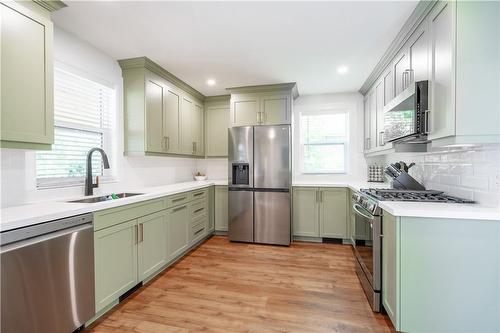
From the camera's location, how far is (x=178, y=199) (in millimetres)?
2949

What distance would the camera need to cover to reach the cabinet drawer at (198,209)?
3328 millimetres

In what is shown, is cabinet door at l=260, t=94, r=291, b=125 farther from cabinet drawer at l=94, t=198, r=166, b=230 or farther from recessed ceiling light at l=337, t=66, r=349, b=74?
cabinet drawer at l=94, t=198, r=166, b=230

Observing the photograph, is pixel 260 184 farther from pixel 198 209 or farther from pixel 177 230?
pixel 177 230

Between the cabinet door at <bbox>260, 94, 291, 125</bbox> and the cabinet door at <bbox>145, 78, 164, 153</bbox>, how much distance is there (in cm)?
151

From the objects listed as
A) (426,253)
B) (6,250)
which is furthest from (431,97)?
(6,250)

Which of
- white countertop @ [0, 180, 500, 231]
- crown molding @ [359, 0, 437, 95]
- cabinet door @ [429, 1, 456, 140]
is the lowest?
white countertop @ [0, 180, 500, 231]

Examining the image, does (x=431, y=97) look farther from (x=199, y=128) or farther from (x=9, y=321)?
(x=199, y=128)

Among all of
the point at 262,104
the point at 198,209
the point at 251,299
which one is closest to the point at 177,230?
the point at 198,209

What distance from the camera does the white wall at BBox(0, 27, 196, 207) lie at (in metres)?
1.81

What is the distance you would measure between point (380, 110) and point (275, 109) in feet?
4.78

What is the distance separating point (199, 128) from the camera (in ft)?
14.0

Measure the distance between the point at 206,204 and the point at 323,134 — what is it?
243 cm

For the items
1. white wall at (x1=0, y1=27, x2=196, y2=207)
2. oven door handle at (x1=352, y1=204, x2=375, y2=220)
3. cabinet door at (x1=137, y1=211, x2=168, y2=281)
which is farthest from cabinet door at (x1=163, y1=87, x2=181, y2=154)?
oven door handle at (x1=352, y1=204, x2=375, y2=220)

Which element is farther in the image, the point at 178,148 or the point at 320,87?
the point at 320,87
